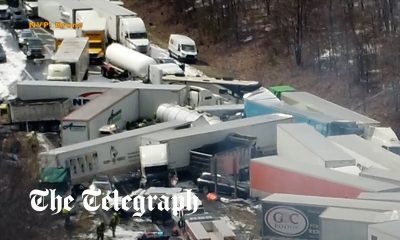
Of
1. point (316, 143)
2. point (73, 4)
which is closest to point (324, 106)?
point (316, 143)

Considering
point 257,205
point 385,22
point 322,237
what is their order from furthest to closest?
point 385,22, point 257,205, point 322,237

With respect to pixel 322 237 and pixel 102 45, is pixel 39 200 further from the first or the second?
pixel 102 45

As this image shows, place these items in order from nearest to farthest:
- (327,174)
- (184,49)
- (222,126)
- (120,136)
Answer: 1. (327,174)
2. (120,136)
3. (222,126)
4. (184,49)

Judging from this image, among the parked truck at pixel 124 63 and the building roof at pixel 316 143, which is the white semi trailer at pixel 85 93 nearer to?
the parked truck at pixel 124 63

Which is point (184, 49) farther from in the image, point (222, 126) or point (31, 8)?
point (222, 126)

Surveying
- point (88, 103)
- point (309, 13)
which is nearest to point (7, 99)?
point (88, 103)

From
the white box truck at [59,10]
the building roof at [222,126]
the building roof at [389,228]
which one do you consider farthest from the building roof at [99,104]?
the white box truck at [59,10]

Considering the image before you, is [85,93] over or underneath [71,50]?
underneath
